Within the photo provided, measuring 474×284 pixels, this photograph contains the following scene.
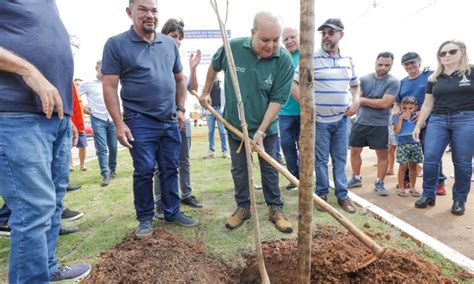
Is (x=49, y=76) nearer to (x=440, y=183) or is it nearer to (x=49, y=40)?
(x=49, y=40)

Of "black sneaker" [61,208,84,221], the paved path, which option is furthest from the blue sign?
"black sneaker" [61,208,84,221]

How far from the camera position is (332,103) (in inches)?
144

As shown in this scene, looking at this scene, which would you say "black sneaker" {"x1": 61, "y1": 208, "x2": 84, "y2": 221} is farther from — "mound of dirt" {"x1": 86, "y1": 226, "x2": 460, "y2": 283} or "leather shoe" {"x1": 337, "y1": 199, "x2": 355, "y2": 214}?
"leather shoe" {"x1": 337, "y1": 199, "x2": 355, "y2": 214}

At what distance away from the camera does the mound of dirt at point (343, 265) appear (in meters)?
2.24

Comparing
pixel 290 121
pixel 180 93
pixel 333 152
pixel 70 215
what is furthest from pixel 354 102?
pixel 70 215

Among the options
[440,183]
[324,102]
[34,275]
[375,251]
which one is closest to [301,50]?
[375,251]

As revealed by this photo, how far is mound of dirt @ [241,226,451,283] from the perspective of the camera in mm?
2244

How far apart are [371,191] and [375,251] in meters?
2.68

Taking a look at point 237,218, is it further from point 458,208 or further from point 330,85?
point 458,208

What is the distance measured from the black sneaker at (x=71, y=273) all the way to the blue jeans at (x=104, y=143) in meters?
3.32

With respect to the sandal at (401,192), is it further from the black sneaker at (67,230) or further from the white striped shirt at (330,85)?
the black sneaker at (67,230)

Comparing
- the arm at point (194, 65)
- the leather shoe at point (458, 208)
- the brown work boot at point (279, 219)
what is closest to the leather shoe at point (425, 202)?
the leather shoe at point (458, 208)

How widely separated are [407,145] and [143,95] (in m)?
3.78

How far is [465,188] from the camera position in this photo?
3650 millimetres
